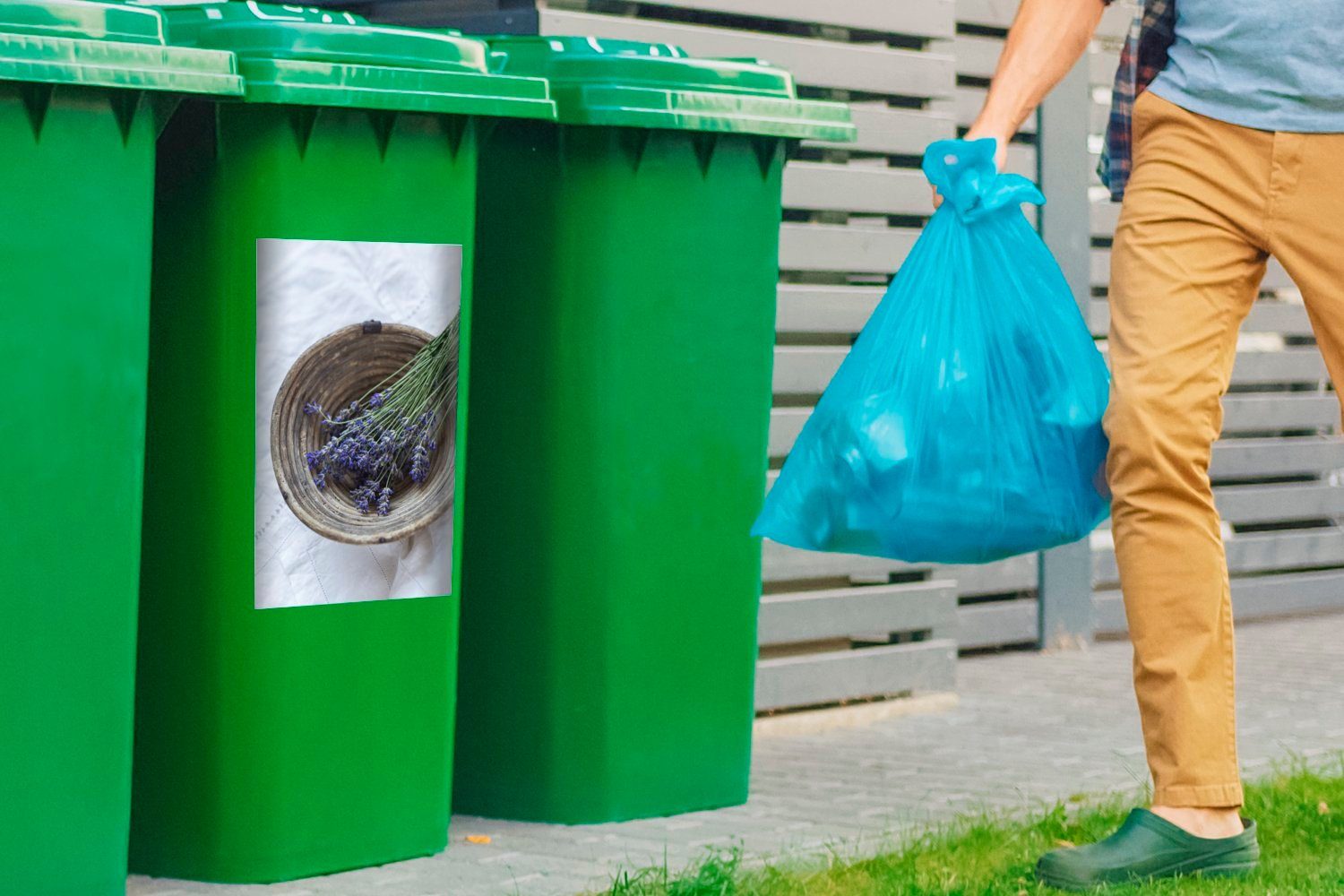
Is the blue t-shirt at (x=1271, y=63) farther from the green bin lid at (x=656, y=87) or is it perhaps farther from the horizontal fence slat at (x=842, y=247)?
the horizontal fence slat at (x=842, y=247)

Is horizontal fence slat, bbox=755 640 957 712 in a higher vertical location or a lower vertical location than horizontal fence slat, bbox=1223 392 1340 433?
lower

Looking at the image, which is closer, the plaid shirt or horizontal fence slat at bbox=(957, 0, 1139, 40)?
the plaid shirt

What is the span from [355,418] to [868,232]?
2.49 m

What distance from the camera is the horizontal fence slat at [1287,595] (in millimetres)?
7949

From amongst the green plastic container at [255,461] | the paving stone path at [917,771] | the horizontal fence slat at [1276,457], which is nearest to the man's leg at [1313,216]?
the paving stone path at [917,771]

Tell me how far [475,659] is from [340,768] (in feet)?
2.05

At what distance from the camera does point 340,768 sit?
3.96 m

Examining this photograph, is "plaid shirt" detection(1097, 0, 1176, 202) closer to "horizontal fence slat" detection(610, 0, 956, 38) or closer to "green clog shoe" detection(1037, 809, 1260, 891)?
"green clog shoe" detection(1037, 809, 1260, 891)

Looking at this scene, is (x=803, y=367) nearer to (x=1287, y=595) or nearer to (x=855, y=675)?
(x=855, y=675)

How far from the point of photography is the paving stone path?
4.03m

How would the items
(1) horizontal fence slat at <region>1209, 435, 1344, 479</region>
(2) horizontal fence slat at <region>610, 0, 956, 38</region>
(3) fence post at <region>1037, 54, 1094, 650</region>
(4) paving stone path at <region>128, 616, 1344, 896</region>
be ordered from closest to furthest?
(4) paving stone path at <region>128, 616, 1344, 896</region> → (2) horizontal fence slat at <region>610, 0, 956, 38</region> → (3) fence post at <region>1037, 54, 1094, 650</region> → (1) horizontal fence slat at <region>1209, 435, 1344, 479</region>

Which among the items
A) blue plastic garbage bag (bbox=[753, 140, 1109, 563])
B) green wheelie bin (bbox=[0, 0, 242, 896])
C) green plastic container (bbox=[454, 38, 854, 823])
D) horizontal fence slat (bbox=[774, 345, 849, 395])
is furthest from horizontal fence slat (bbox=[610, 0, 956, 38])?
green wheelie bin (bbox=[0, 0, 242, 896])

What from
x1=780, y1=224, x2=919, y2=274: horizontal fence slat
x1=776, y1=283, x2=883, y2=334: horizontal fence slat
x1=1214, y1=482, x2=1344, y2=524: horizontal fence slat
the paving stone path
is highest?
x1=780, y1=224, x2=919, y2=274: horizontal fence slat

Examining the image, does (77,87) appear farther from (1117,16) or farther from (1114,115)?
(1117,16)
